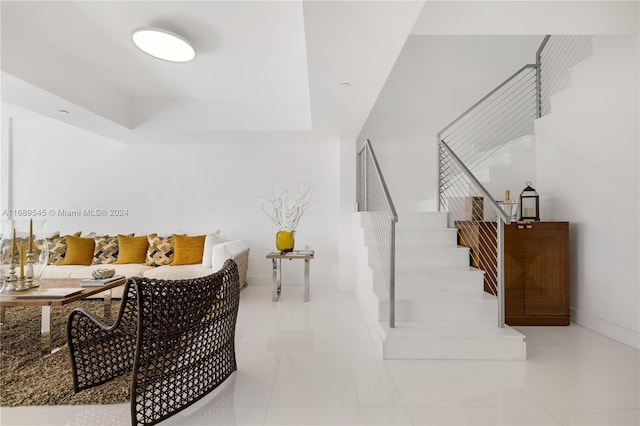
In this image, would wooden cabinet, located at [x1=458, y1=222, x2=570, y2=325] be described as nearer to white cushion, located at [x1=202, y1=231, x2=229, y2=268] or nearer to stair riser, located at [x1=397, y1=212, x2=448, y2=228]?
stair riser, located at [x1=397, y1=212, x2=448, y2=228]

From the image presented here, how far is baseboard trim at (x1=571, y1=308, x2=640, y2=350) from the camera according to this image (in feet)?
10.2

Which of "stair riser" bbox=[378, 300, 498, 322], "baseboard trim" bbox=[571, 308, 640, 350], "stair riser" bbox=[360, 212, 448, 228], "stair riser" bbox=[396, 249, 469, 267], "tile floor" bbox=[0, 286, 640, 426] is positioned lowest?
"tile floor" bbox=[0, 286, 640, 426]

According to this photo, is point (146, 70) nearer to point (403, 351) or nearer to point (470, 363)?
point (403, 351)

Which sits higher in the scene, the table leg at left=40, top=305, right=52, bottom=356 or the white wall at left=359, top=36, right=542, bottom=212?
the white wall at left=359, top=36, right=542, bottom=212

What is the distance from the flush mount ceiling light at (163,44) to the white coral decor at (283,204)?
112 inches

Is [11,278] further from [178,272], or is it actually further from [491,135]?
[491,135]

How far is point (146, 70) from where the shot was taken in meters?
4.00

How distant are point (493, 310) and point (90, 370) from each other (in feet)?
10.7

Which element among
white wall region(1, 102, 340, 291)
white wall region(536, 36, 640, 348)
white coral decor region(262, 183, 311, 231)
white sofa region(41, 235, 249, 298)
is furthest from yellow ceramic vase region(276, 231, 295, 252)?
white wall region(536, 36, 640, 348)

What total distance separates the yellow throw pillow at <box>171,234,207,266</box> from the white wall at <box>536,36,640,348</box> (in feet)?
15.4

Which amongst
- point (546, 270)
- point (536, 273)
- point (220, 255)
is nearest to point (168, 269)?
point (220, 255)

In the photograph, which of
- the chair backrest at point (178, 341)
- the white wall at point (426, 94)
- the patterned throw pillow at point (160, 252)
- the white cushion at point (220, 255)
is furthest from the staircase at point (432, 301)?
the patterned throw pillow at point (160, 252)

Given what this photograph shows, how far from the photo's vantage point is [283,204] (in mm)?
5828

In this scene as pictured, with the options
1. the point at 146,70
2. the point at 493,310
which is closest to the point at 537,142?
the point at 493,310
